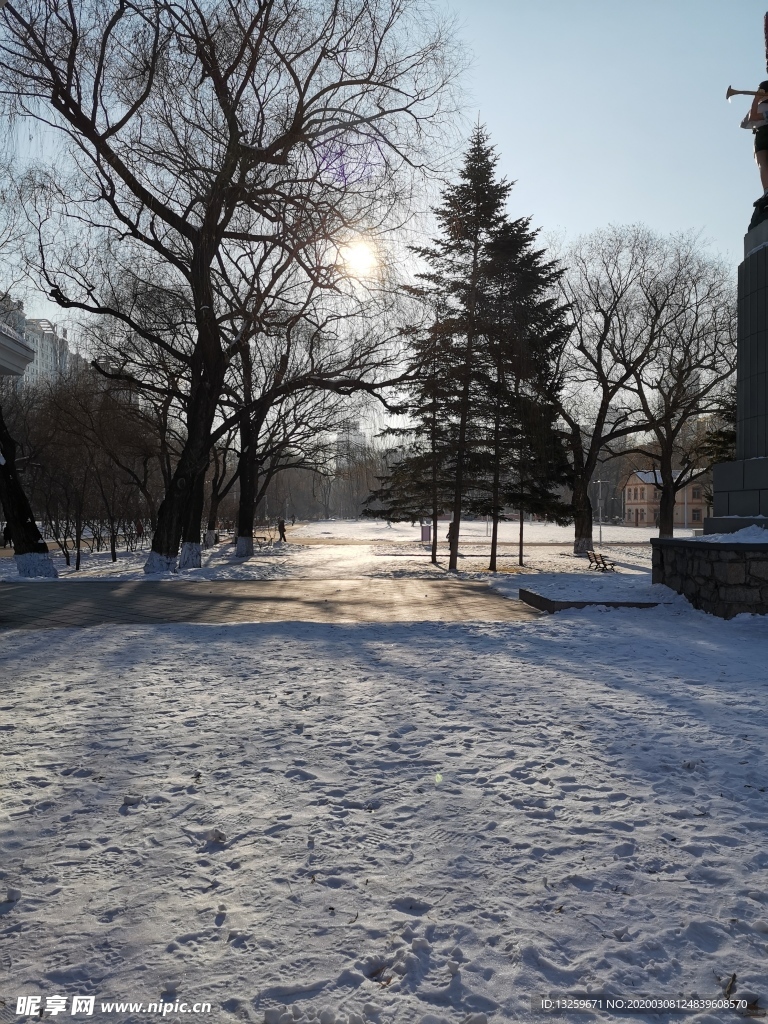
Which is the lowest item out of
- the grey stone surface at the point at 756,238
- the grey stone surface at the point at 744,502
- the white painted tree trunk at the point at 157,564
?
the white painted tree trunk at the point at 157,564

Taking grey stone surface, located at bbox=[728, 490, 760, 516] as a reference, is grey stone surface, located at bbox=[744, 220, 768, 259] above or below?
above

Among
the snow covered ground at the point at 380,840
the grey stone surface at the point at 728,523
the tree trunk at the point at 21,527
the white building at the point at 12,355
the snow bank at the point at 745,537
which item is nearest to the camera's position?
the snow covered ground at the point at 380,840

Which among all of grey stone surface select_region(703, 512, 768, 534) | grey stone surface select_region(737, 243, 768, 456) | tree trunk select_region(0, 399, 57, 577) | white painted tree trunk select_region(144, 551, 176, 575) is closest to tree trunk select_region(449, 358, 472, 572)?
white painted tree trunk select_region(144, 551, 176, 575)

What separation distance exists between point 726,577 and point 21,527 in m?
14.8

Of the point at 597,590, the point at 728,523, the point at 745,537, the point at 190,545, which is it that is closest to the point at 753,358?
the point at 728,523

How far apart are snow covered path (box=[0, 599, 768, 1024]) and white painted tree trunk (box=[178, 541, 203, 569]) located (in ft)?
40.6

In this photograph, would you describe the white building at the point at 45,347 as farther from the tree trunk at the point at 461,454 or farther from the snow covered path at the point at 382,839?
the tree trunk at the point at 461,454

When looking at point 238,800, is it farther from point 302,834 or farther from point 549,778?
point 549,778

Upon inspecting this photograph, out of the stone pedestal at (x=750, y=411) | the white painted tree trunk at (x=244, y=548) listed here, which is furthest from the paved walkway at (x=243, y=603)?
the white painted tree trunk at (x=244, y=548)

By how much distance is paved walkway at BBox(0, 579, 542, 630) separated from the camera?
8977 millimetres

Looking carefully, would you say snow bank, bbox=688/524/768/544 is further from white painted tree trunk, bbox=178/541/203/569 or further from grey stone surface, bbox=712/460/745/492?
white painted tree trunk, bbox=178/541/203/569

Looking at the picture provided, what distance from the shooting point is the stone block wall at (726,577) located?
28.0 ft

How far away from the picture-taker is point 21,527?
16.3 meters

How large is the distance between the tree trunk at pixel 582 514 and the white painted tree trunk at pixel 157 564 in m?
15.2
